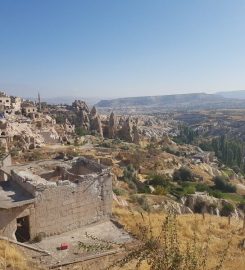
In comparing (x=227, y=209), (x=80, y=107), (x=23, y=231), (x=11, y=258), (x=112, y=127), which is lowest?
(x=227, y=209)

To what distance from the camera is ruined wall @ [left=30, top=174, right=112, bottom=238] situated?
1554 centimetres

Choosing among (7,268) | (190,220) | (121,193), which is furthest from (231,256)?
(121,193)

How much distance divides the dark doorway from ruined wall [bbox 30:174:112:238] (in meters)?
0.27

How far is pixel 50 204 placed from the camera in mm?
15766

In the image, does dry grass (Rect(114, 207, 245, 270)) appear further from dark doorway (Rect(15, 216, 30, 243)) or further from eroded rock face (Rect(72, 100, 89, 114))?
eroded rock face (Rect(72, 100, 89, 114))

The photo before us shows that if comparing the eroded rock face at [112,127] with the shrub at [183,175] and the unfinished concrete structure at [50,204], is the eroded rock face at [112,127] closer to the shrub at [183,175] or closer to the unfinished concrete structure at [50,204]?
the shrub at [183,175]

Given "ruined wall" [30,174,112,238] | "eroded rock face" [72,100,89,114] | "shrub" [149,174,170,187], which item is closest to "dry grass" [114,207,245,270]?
"ruined wall" [30,174,112,238]

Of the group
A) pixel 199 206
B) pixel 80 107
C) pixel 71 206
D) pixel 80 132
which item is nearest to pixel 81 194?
pixel 71 206

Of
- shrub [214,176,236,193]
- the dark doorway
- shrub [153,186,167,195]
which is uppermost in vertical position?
the dark doorway

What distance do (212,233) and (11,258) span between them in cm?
1060

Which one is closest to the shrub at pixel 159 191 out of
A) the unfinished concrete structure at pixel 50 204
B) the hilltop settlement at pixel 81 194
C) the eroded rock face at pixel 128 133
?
the hilltop settlement at pixel 81 194

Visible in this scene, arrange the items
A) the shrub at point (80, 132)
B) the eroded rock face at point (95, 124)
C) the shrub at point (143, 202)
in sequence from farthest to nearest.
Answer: the eroded rock face at point (95, 124) → the shrub at point (80, 132) → the shrub at point (143, 202)

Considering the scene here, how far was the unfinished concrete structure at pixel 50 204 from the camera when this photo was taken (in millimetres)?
15016

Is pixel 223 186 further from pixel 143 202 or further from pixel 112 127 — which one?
pixel 112 127
